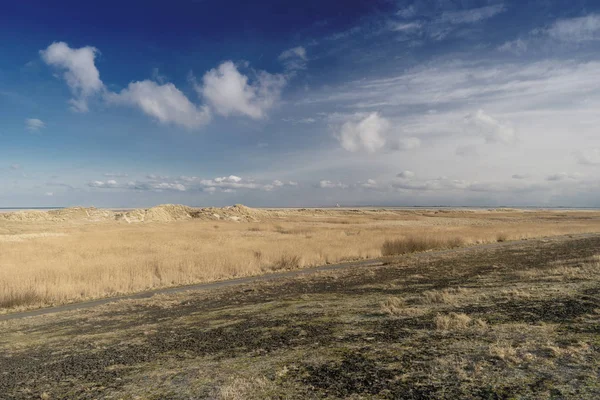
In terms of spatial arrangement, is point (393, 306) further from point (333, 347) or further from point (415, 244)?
point (415, 244)

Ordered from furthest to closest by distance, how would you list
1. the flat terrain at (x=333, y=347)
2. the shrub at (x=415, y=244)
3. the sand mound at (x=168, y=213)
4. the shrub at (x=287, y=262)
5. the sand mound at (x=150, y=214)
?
1. the sand mound at (x=168, y=213)
2. the sand mound at (x=150, y=214)
3. the shrub at (x=415, y=244)
4. the shrub at (x=287, y=262)
5. the flat terrain at (x=333, y=347)

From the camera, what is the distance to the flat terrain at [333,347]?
484 centimetres

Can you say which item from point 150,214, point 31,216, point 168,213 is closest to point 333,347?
point 150,214

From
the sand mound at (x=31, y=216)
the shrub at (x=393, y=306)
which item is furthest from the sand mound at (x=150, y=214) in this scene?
the shrub at (x=393, y=306)

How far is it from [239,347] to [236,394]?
90.0 inches

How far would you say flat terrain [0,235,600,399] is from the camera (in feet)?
15.9

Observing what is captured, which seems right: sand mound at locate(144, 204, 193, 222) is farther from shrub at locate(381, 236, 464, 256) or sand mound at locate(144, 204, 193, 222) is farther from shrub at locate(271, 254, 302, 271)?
shrub at locate(271, 254, 302, 271)

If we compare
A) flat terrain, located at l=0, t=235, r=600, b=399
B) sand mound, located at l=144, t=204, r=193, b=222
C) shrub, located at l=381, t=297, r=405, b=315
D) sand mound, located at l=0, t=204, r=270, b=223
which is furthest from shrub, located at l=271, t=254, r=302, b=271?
sand mound, located at l=144, t=204, r=193, b=222

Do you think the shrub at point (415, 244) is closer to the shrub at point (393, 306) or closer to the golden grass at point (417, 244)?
the golden grass at point (417, 244)

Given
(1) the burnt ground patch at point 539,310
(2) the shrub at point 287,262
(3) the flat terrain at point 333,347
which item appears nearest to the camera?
(3) the flat terrain at point 333,347

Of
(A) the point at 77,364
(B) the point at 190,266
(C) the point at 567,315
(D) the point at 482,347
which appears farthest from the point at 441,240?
(A) the point at 77,364

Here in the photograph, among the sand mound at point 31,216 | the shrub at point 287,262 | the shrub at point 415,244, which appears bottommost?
the shrub at point 287,262

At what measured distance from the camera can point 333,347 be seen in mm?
6598

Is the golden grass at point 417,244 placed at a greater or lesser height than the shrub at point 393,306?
lesser
